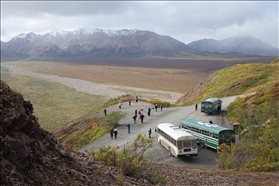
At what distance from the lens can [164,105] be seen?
156ft

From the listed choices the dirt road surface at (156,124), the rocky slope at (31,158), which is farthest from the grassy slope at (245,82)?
the rocky slope at (31,158)

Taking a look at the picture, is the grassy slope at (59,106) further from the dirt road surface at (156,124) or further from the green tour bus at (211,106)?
the green tour bus at (211,106)

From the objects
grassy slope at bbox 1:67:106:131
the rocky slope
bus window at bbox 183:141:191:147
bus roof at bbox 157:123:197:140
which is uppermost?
the rocky slope

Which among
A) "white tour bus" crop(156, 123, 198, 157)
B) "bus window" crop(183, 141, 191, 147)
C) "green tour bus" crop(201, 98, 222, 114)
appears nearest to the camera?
"white tour bus" crop(156, 123, 198, 157)

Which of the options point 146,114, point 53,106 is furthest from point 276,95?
point 53,106

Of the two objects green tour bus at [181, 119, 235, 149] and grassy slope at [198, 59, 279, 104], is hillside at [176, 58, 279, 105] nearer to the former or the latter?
grassy slope at [198, 59, 279, 104]

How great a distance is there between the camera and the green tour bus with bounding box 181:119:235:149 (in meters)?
23.4

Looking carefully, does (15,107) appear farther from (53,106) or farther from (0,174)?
(53,106)

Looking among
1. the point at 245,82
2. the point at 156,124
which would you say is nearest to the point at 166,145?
the point at 156,124

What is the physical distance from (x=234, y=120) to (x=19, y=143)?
91.1 ft

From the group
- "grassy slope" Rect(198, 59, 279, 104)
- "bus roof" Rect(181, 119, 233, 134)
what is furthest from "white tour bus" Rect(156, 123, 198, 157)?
"grassy slope" Rect(198, 59, 279, 104)

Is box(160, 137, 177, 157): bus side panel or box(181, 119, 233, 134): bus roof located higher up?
box(181, 119, 233, 134): bus roof

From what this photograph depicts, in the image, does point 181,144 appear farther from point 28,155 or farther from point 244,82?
point 244,82

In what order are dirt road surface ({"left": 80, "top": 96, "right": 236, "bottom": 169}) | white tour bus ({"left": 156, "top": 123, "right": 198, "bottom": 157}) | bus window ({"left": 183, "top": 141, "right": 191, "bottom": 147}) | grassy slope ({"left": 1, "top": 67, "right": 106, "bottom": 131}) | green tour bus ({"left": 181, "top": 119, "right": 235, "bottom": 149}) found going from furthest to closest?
grassy slope ({"left": 1, "top": 67, "right": 106, "bottom": 131})
green tour bus ({"left": 181, "top": 119, "right": 235, "bottom": 149})
dirt road surface ({"left": 80, "top": 96, "right": 236, "bottom": 169})
bus window ({"left": 183, "top": 141, "right": 191, "bottom": 147})
white tour bus ({"left": 156, "top": 123, "right": 198, "bottom": 157})
